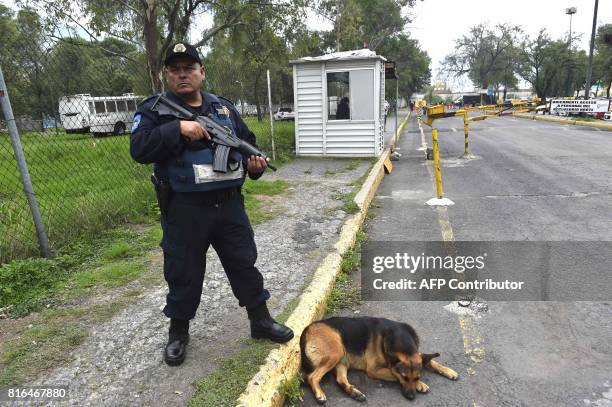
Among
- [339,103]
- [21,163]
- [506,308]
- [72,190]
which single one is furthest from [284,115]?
[506,308]

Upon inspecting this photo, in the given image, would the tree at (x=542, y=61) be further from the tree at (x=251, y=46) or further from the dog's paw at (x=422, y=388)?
the dog's paw at (x=422, y=388)

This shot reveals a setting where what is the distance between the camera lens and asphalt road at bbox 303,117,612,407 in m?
2.54

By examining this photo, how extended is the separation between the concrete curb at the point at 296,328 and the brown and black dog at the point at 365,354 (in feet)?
0.39

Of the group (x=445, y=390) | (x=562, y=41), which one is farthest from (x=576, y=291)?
(x=562, y=41)

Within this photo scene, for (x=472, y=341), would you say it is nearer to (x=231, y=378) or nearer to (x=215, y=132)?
(x=231, y=378)

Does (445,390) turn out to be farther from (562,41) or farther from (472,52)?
(472,52)

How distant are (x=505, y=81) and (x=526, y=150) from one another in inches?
2440

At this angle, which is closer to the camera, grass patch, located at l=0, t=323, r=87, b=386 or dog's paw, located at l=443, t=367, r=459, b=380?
grass patch, located at l=0, t=323, r=87, b=386

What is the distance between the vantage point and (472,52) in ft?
227

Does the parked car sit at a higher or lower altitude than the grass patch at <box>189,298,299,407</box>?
higher

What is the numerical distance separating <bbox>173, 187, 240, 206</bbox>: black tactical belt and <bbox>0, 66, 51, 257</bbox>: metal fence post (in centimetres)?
234

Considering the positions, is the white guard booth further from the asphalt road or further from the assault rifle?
the assault rifle

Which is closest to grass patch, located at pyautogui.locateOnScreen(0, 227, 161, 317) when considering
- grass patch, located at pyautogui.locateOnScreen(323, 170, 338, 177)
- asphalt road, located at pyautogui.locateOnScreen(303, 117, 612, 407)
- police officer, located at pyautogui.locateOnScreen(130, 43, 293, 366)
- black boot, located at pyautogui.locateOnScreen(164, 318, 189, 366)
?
black boot, located at pyautogui.locateOnScreen(164, 318, 189, 366)

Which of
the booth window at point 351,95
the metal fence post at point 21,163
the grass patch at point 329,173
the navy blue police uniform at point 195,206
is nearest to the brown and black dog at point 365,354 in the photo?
the navy blue police uniform at point 195,206
